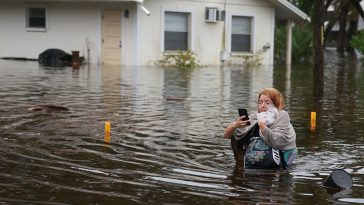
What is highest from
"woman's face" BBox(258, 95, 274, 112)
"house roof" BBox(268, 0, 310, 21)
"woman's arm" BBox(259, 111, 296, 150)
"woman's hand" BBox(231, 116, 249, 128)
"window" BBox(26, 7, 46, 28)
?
"house roof" BBox(268, 0, 310, 21)

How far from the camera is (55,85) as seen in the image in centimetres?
1727

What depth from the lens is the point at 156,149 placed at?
8.45 metres

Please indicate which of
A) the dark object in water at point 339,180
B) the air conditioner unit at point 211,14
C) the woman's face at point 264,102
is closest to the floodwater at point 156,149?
the dark object in water at point 339,180

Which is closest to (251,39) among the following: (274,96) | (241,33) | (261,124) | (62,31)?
(241,33)

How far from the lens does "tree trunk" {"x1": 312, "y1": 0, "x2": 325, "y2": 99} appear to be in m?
14.5

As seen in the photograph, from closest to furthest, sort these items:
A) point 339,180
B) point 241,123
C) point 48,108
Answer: point 339,180, point 241,123, point 48,108

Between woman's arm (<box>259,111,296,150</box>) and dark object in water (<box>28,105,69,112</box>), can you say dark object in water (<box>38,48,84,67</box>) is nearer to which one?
dark object in water (<box>28,105,69,112</box>)

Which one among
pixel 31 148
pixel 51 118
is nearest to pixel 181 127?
pixel 51 118

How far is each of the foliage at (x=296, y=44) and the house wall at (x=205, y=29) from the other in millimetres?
3473

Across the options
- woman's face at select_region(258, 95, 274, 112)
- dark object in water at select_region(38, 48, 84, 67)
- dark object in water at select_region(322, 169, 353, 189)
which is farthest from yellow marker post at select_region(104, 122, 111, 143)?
dark object in water at select_region(38, 48, 84, 67)

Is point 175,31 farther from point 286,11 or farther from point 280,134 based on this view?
point 280,134

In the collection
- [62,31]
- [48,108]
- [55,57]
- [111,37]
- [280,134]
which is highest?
[62,31]

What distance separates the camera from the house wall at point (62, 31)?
27.8m

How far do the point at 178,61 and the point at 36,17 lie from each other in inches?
256
